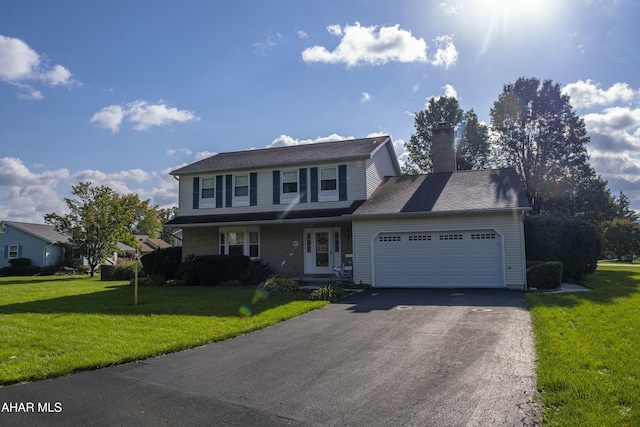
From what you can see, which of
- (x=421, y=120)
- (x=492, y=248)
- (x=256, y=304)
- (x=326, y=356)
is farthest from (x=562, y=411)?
(x=421, y=120)

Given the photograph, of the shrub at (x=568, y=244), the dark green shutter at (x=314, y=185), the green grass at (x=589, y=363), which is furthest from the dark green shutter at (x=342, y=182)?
the green grass at (x=589, y=363)

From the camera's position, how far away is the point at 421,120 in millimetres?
34500

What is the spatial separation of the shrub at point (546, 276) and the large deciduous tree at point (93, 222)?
25.2 meters

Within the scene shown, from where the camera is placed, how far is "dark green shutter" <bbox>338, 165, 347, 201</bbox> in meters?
18.5

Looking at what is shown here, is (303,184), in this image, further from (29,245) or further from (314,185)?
(29,245)

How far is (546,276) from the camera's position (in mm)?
14242

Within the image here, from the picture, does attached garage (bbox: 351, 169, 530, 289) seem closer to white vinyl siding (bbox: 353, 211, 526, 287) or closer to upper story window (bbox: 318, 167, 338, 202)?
white vinyl siding (bbox: 353, 211, 526, 287)

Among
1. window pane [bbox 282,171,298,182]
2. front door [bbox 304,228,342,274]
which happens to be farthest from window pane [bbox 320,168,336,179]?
front door [bbox 304,228,342,274]

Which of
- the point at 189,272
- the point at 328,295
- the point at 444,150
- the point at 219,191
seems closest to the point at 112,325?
the point at 328,295

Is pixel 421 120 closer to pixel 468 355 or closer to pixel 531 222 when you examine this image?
pixel 531 222

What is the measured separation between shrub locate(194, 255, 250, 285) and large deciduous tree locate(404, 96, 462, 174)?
66.6ft

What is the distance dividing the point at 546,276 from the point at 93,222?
27.5 metres

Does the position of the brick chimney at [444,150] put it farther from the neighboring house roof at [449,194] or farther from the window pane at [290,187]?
the window pane at [290,187]

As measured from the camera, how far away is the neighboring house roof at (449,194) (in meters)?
15.2
